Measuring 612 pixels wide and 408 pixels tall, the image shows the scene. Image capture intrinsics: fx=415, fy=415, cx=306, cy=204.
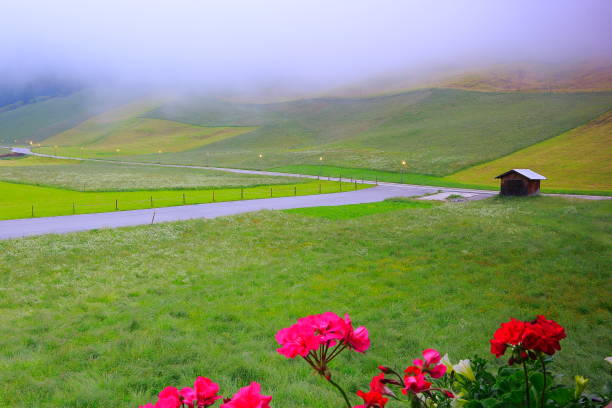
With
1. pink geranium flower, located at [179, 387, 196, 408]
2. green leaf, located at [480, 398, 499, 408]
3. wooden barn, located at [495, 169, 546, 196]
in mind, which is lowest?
wooden barn, located at [495, 169, 546, 196]

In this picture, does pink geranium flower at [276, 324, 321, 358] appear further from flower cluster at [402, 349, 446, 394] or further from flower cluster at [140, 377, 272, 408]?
flower cluster at [402, 349, 446, 394]

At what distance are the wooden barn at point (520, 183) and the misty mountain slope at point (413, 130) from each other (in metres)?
32.7

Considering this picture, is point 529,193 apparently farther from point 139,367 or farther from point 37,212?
point 37,212

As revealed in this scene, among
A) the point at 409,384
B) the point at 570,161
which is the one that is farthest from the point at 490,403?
the point at 570,161

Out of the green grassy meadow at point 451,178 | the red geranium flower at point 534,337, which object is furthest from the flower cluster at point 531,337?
the green grassy meadow at point 451,178

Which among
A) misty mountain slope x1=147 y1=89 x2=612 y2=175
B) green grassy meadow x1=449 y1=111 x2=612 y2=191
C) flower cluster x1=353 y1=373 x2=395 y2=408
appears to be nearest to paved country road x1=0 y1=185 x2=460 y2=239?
green grassy meadow x1=449 y1=111 x2=612 y2=191

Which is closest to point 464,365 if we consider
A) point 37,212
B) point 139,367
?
point 139,367

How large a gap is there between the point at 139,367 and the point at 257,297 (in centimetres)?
531

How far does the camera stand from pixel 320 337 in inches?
84.7

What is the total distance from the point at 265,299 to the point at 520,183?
126 feet

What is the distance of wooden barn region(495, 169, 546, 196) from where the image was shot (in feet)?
139

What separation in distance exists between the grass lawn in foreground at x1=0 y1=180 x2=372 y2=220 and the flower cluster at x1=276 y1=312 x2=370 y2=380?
38286mm

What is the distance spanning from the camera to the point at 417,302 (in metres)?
12.5

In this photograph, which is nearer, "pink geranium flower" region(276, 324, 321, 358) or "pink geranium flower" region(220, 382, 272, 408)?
"pink geranium flower" region(220, 382, 272, 408)
